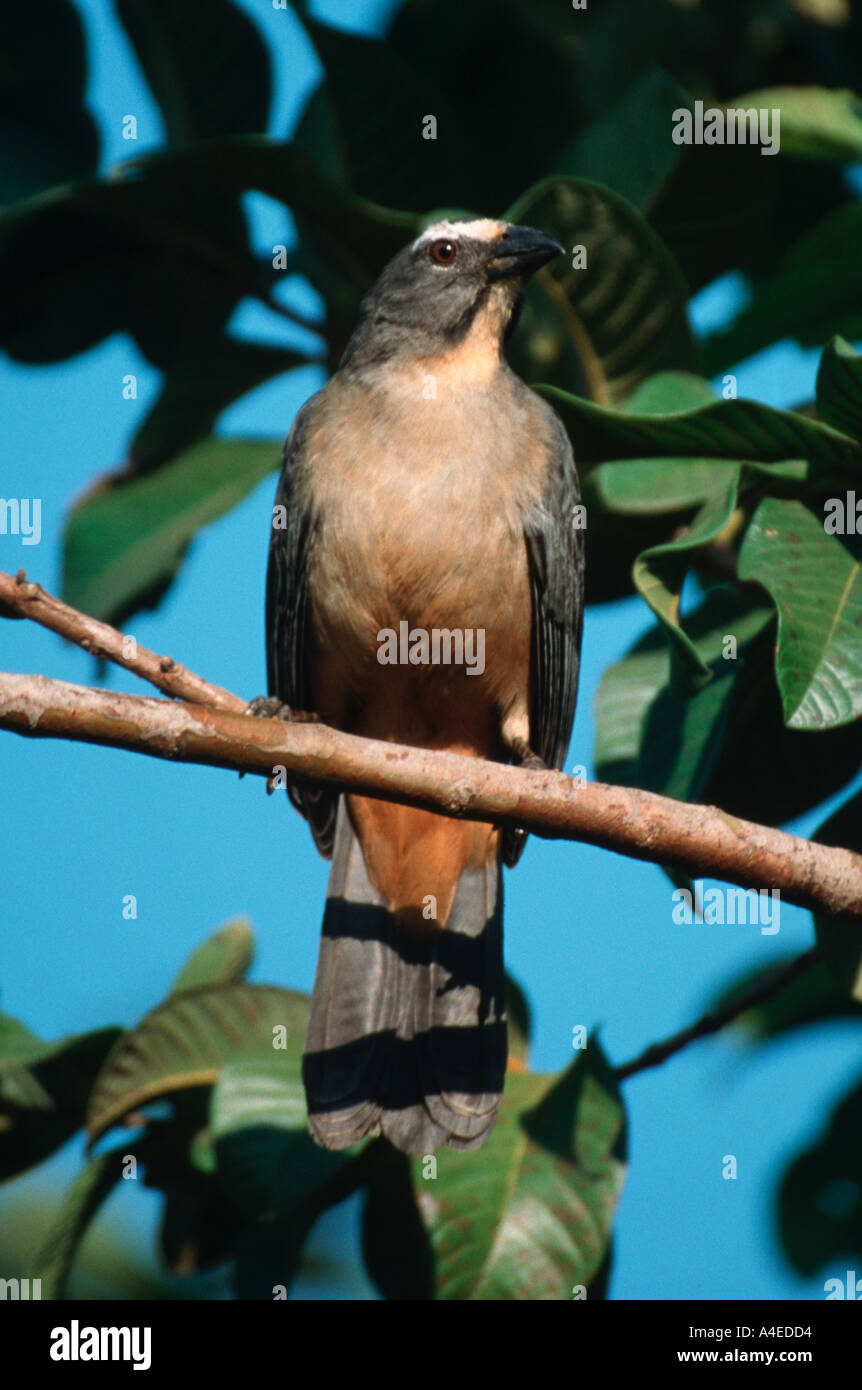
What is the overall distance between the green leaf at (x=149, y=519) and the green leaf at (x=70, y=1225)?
1378 millimetres

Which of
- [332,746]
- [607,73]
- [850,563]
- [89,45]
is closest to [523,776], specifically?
[332,746]

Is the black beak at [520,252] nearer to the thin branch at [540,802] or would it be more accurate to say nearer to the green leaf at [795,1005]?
the thin branch at [540,802]

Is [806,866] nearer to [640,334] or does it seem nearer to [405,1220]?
[405,1220]

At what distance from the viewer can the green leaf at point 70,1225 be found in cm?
343

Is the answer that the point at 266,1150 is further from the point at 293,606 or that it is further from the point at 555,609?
the point at 555,609

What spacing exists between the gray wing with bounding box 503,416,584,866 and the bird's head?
41 cm

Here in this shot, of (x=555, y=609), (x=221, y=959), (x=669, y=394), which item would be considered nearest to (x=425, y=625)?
(x=555, y=609)

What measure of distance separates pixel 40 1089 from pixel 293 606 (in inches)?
54.2

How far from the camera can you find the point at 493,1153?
338 centimetres

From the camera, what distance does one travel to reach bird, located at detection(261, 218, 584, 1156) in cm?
358

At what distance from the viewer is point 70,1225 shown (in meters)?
3.44

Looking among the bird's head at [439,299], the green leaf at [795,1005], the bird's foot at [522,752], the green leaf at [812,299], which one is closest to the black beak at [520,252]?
the bird's head at [439,299]

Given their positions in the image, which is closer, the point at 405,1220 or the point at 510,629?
the point at 405,1220

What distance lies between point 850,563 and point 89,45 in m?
2.76
